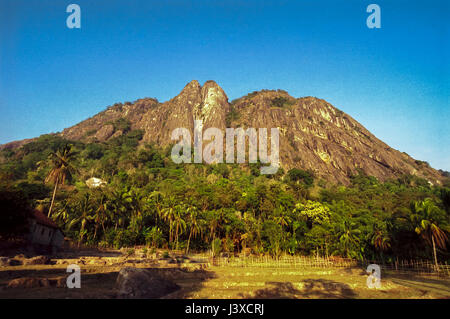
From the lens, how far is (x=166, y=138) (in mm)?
141125

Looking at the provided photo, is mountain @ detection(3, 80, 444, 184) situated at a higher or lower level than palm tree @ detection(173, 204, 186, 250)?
higher

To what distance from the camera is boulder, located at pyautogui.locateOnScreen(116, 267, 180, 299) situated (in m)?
10.2

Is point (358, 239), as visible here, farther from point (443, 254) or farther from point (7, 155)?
point (7, 155)

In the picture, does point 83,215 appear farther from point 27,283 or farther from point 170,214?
point 27,283

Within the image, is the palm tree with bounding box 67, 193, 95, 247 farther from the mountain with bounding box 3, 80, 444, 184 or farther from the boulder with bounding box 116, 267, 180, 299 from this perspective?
the mountain with bounding box 3, 80, 444, 184

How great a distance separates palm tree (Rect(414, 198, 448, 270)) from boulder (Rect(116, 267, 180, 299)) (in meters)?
29.2

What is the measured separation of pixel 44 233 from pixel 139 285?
22.0m

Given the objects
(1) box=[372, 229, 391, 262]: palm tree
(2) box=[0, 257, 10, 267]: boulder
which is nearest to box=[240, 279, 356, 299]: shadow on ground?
(2) box=[0, 257, 10, 267]: boulder

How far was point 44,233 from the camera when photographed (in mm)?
26203

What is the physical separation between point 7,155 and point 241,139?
11084 centimetres

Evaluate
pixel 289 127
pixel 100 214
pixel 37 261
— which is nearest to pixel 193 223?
pixel 100 214

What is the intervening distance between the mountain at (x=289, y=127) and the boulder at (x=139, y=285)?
101m

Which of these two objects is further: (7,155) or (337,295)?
(7,155)
